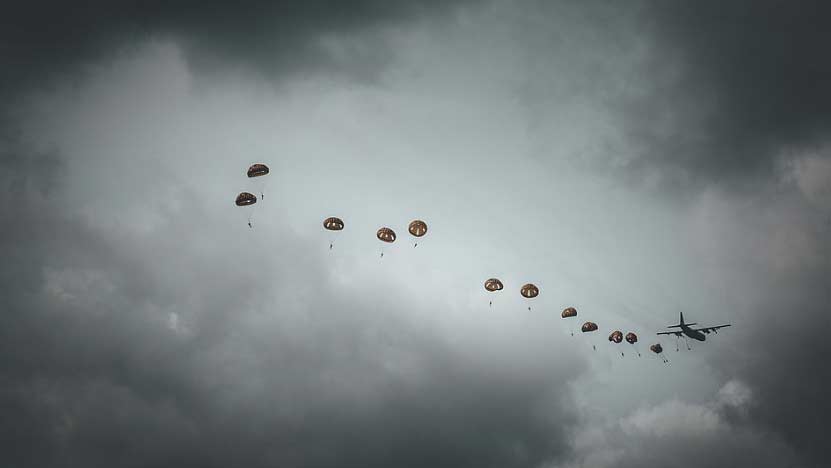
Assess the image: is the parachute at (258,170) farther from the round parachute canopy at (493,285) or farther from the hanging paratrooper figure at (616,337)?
the hanging paratrooper figure at (616,337)

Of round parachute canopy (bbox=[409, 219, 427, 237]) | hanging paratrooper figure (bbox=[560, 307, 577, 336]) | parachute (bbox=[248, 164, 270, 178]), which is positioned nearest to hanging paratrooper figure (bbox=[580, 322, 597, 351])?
hanging paratrooper figure (bbox=[560, 307, 577, 336])

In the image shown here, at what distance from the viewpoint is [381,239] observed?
65.2 meters

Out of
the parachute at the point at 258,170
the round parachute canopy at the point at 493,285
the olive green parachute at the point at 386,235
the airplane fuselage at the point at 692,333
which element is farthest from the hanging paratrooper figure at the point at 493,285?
the airplane fuselage at the point at 692,333

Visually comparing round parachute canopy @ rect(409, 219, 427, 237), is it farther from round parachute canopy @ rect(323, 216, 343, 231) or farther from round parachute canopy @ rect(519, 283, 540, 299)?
round parachute canopy @ rect(519, 283, 540, 299)

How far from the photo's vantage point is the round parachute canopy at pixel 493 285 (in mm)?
73062

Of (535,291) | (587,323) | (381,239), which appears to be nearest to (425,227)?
(381,239)

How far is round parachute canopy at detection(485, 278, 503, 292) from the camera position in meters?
73.1

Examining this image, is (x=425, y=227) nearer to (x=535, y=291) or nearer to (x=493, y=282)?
(x=493, y=282)

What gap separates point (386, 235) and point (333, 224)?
26.6ft

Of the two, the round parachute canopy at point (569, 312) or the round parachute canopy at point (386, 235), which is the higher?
the round parachute canopy at point (386, 235)

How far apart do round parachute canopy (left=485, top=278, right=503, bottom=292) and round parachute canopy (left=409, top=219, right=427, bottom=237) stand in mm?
14930

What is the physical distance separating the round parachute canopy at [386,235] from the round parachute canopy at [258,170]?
18.9 metres

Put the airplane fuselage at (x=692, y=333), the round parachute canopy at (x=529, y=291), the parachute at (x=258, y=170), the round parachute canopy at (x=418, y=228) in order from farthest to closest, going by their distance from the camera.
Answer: the airplane fuselage at (x=692, y=333) → the round parachute canopy at (x=529, y=291) → the round parachute canopy at (x=418, y=228) → the parachute at (x=258, y=170)

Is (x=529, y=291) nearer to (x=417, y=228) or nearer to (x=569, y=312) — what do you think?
(x=569, y=312)
